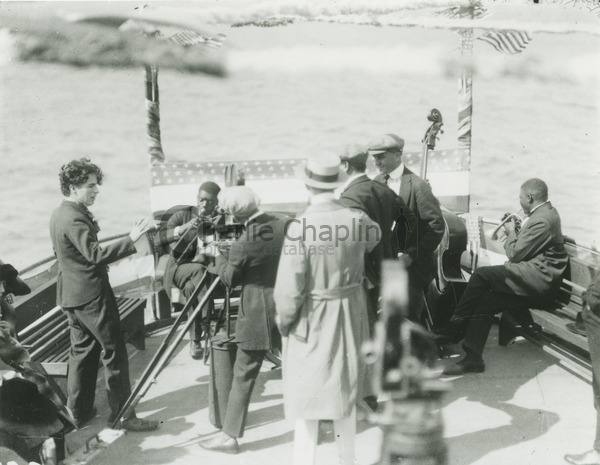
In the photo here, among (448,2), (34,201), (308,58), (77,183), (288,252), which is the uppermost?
(448,2)

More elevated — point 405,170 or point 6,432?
point 405,170

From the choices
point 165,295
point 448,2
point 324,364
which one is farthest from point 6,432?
point 448,2

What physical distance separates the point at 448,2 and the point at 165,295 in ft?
11.9

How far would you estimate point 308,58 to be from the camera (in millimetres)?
4750

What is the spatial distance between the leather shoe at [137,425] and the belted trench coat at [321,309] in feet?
3.90

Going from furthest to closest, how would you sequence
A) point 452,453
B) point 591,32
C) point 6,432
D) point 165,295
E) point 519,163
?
point 519,163 < point 165,295 < point 591,32 < point 452,453 < point 6,432

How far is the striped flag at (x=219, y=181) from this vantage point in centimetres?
648

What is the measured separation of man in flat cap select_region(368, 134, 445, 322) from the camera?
4.55 meters

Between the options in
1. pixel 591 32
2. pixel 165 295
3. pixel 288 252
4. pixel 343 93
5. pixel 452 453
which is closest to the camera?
pixel 288 252

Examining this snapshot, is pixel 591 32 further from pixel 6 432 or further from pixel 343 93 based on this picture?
pixel 343 93

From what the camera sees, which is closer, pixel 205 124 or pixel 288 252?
pixel 288 252

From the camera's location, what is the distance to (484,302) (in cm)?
508

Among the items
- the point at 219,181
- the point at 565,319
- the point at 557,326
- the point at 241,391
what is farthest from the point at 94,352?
the point at 565,319

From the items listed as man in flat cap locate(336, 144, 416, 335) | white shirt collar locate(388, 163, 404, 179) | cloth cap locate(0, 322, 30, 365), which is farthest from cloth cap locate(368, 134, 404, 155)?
cloth cap locate(0, 322, 30, 365)
